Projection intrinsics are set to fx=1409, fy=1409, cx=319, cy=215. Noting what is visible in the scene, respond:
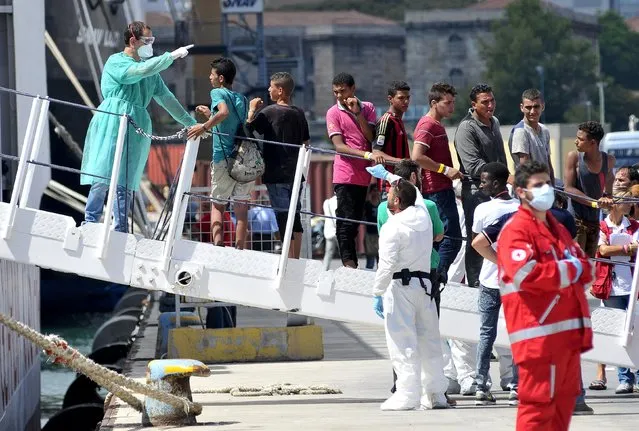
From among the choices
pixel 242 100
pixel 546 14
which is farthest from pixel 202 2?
pixel 546 14

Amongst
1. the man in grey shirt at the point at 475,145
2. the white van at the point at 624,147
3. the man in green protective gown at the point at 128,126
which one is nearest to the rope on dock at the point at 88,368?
the man in green protective gown at the point at 128,126

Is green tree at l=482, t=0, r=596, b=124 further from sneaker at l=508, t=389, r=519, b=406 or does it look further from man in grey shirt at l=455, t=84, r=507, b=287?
sneaker at l=508, t=389, r=519, b=406

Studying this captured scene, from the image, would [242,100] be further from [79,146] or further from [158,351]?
[79,146]

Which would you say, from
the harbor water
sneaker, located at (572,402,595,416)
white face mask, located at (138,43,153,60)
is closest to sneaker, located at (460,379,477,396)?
sneaker, located at (572,402,595,416)

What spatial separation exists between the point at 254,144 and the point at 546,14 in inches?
3477

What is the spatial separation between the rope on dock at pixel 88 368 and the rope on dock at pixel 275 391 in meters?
1.42

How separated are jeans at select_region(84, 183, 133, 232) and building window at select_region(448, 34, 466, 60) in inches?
3545

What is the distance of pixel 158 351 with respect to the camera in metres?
14.8

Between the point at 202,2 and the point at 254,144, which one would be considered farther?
the point at 202,2

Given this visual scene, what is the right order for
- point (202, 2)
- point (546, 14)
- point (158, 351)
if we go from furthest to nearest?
point (546, 14) < point (202, 2) < point (158, 351)

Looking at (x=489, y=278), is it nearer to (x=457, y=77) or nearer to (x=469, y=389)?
(x=469, y=389)

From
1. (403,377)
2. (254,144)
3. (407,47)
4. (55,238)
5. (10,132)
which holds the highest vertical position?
(407,47)

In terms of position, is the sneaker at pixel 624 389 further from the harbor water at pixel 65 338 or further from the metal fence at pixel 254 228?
the harbor water at pixel 65 338

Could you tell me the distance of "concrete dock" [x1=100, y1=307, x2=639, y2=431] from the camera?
9.62 m
